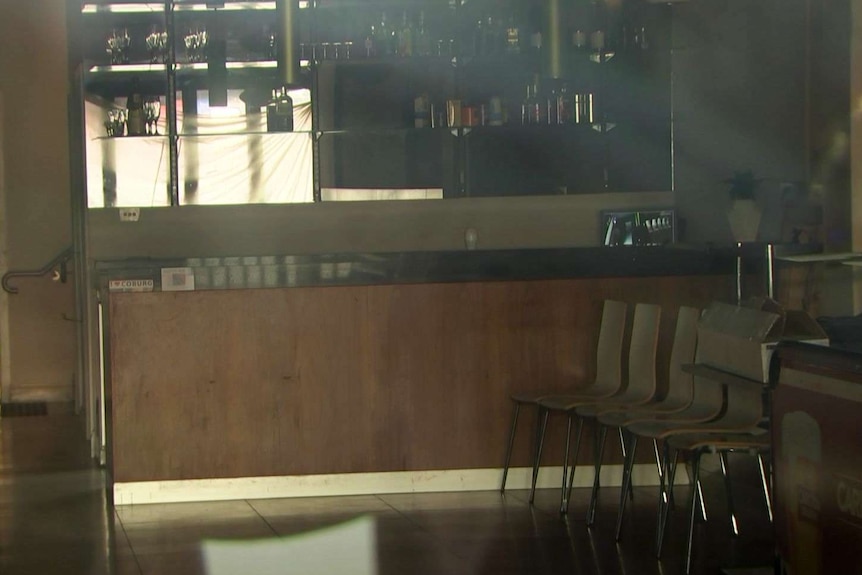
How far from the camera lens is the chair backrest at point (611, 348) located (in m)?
5.94

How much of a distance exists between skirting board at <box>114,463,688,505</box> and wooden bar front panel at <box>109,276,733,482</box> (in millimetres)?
44

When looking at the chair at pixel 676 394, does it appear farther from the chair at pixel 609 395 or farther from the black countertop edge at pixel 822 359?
the black countertop edge at pixel 822 359

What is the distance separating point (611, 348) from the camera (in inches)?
236

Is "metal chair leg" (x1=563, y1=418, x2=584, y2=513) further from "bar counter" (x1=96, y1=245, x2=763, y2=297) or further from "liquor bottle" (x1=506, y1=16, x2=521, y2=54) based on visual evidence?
"liquor bottle" (x1=506, y1=16, x2=521, y2=54)

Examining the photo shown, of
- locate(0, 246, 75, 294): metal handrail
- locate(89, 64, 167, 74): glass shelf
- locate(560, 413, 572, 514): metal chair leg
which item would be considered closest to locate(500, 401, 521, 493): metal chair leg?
locate(560, 413, 572, 514): metal chair leg

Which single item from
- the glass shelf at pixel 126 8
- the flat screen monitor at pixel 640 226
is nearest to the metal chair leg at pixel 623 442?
the flat screen monitor at pixel 640 226

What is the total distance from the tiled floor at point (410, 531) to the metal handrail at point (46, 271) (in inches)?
136

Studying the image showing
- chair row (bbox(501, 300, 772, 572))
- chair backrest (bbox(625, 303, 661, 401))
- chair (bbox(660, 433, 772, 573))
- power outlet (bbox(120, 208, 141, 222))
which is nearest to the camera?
chair (bbox(660, 433, 772, 573))

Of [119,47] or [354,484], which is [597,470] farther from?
[119,47]

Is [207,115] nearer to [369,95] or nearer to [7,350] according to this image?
[369,95]

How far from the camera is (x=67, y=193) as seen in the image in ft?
34.2

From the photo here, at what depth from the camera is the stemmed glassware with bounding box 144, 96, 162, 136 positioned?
26.9ft

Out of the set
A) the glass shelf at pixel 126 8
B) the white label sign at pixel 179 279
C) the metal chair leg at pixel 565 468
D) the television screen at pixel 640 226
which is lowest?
the metal chair leg at pixel 565 468

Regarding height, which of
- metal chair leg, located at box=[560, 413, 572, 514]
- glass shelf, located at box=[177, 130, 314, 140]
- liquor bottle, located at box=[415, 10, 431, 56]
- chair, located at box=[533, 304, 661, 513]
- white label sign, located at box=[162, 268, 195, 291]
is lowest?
metal chair leg, located at box=[560, 413, 572, 514]
